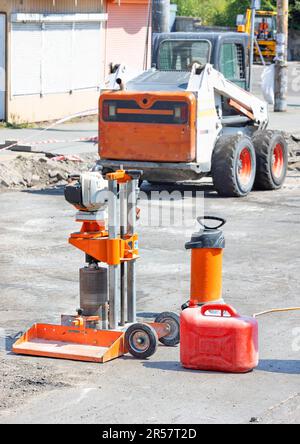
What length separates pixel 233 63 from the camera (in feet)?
64.4

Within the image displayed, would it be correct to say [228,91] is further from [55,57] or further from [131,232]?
[55,57]

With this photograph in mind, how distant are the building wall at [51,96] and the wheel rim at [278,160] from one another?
27.6ft

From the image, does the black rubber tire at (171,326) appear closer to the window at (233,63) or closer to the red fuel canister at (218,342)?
the red fuel canister at (218,342)

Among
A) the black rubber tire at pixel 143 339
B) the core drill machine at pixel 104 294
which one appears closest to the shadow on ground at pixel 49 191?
the core drill machine at pixel 104 294

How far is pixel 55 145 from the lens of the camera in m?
22.9

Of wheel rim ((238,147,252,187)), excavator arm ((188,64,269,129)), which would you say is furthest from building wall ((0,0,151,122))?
wheel rim ((238,147,252,187))

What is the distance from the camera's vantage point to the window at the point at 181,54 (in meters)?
18.9

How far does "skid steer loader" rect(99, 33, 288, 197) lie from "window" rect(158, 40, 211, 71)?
17 millimetres

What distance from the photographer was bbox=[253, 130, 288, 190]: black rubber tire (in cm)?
1867

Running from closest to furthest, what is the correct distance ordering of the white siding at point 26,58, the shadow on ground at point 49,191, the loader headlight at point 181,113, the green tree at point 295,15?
1. the loader headlight at point 181,113
2. the shadow on ground at point 49,191
3. the white siding at point 26,58
4. the green tree at point 295,15

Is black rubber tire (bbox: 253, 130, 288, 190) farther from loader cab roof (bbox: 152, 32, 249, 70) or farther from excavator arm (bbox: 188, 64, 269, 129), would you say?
loader cab roof (bbox: 152, 32, 249, 70)

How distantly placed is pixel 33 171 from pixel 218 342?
449 inches

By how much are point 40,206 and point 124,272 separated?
750 centimetres
